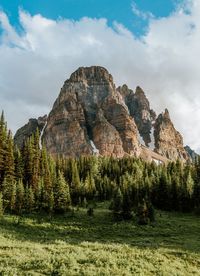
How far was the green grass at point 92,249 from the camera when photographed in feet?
91.1

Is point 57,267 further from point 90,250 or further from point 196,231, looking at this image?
point 196,231

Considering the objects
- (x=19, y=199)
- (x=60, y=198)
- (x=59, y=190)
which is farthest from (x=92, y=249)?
(x=59, y=190)

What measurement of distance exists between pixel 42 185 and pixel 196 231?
33.0 meters

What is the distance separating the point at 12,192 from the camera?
68000 mm

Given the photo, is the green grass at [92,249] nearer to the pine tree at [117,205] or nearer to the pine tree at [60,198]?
the pine tree at [117,205]

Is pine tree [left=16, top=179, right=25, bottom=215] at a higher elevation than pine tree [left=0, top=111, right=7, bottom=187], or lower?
lower

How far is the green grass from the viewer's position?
27.8m

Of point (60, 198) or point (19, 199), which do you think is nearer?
point (19, 199)

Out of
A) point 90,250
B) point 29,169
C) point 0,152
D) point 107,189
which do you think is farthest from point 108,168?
point 90,250

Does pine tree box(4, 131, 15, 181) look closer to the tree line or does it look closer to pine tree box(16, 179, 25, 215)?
the tree line

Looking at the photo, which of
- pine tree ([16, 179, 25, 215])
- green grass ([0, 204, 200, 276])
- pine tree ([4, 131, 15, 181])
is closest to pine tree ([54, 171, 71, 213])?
green grass ([0, 204, 200, 276])

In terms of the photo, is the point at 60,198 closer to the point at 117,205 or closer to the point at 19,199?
the point at 19,199

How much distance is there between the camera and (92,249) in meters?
37.2

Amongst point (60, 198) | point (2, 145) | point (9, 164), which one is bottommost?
point (60, 198)
